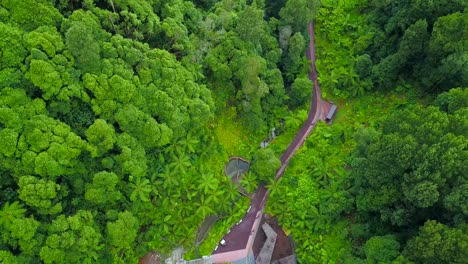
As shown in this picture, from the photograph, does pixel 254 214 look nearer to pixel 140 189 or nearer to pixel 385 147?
pixel 140 189

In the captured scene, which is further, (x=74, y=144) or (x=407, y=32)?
(x=407, y=32)

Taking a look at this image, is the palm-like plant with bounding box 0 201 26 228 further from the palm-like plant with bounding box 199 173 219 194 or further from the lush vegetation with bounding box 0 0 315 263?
the palm-like plant with bounding box 199 173 219 194

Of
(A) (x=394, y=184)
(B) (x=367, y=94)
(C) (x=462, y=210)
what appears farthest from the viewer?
(B) (x=367, y=94)

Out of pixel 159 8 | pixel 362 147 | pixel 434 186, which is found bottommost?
pixel 362 147

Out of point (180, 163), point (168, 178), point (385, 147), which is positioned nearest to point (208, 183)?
point (180, 163)

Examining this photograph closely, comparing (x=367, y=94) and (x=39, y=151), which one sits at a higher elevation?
(x=367, y=94)

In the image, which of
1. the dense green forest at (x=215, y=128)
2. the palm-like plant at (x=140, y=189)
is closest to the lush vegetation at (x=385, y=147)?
the dense green forest at (x=215, y=128)

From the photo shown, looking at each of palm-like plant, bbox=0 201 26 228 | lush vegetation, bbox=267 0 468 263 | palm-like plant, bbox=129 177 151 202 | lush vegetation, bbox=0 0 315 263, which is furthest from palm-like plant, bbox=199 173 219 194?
palm-like plant, bbox=0 201 26 228

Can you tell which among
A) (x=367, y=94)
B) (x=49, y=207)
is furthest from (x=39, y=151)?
(x=367, y=94)

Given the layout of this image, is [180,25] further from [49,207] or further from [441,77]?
[441,77]
